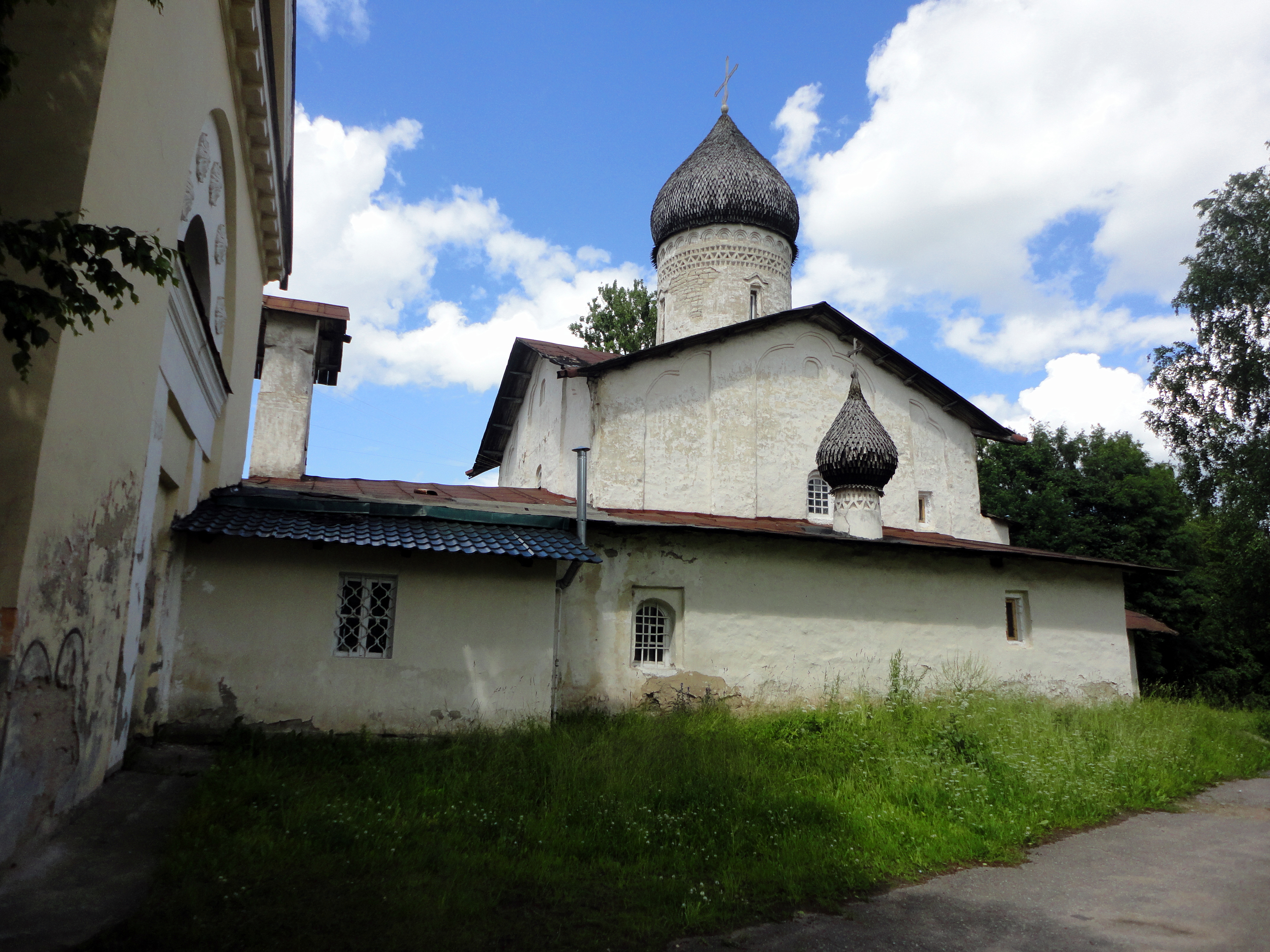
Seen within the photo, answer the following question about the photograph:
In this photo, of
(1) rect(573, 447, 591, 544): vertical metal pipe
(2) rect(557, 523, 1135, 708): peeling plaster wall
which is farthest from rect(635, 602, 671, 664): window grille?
(1) rect(573, 447, 591, 544): vertical metal pipe

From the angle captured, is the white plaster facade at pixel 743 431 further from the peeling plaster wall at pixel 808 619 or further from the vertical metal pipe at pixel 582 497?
the vertical metal pipe at pixel 582 497

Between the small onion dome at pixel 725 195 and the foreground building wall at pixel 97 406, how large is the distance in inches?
455

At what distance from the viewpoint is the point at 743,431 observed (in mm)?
14039

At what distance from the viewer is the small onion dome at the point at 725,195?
17.6 metres

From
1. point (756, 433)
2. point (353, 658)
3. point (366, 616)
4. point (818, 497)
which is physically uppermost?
point (756, 433)

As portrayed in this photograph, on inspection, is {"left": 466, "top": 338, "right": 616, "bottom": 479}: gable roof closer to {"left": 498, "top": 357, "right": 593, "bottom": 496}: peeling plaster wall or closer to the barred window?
{"left": 498, "top": 357, "right": 593, "bottom": 496}: peeling plaster wall

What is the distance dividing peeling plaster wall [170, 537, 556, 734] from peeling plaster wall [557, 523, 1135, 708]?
1.34 m

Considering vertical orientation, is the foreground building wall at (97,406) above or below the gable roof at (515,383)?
below

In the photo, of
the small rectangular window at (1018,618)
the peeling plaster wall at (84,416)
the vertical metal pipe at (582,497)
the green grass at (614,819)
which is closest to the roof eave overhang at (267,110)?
the peeling plaster wall at (84,416)

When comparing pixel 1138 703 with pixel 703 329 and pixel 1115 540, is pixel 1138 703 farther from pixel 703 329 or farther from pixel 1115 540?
pixel 1115 540

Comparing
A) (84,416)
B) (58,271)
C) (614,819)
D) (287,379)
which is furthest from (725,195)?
(58,271)

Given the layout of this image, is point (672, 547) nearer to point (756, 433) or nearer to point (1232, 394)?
point (756, 433)

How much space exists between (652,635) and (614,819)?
15.9 ft

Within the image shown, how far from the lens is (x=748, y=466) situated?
45.5ft
